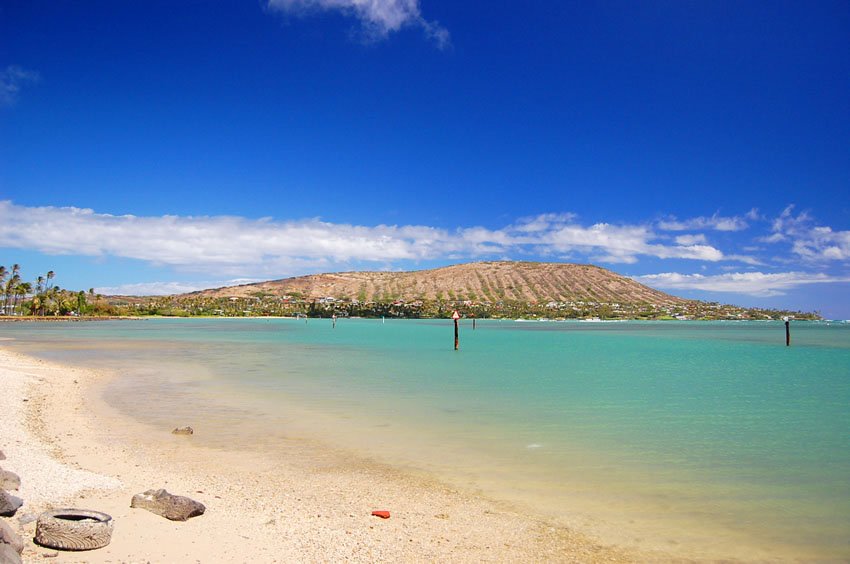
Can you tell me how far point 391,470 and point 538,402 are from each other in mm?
11289

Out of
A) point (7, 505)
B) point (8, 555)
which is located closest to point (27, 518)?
point (7, 505)

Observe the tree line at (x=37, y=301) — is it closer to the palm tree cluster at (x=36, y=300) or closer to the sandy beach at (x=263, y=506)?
the palm tree cluster at (x=36, y=300)

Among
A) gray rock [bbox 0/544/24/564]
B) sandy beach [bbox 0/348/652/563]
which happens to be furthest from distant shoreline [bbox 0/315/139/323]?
gray rock [bbox 0/544/24/564]

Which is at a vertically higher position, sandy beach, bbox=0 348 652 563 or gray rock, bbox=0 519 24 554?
gray rock, bbox=0 519 24 554

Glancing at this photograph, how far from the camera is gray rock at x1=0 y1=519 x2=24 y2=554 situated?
19.9 feet

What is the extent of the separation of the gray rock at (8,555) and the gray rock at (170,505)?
2.30 m

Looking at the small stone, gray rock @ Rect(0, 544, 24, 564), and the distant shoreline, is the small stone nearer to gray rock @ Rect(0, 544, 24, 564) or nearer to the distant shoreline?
gray rock @ Rect(0, 544, 24, 564)

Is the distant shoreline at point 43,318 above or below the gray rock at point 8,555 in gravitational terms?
below

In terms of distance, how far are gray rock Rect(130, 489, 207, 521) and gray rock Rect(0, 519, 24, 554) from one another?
1.84m

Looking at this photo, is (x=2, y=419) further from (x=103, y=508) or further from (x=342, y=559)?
(x=342, y=559)

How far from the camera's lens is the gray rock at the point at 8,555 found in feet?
18.5

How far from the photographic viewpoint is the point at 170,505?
8.17 meters

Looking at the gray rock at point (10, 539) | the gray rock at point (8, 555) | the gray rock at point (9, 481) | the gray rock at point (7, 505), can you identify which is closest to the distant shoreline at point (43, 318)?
the gray rock at point (9, 481)

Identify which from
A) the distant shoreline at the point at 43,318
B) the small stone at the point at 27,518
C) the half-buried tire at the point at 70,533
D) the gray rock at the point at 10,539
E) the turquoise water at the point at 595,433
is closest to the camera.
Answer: the gray rock at the point at 10,539
